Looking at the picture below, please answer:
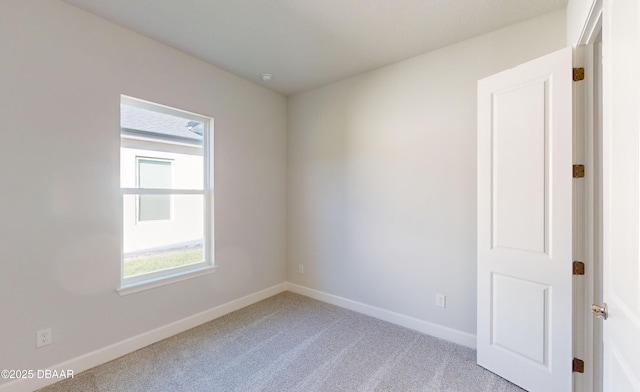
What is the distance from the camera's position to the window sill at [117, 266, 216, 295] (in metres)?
2.38

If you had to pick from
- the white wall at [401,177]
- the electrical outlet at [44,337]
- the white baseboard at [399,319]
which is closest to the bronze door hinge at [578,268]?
the white wall at [401,177]

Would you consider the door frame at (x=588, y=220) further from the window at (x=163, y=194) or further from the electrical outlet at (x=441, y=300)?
the window at (x=163, y=194)

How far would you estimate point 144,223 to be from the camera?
8.48 ft

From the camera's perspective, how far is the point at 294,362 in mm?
2232

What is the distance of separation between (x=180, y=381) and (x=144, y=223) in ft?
4.58

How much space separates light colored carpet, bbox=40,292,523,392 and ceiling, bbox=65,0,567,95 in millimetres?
2775

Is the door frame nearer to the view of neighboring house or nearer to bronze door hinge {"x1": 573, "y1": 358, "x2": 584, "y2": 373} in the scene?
bronze door hinge {"x1": 573, "y1": 358, "x2": 584, "y2": 373}

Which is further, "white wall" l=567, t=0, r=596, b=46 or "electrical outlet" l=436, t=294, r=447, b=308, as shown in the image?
"electrical outlet" l=436, t=294, r=447, b=308

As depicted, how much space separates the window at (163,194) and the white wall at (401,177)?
1.28 metres

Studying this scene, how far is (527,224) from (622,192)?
1113mm

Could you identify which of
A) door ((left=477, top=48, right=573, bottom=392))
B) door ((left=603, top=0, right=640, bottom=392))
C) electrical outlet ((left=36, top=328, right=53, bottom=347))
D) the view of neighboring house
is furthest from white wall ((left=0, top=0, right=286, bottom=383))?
door ((left=603, top=0, right=640, bottom=392))

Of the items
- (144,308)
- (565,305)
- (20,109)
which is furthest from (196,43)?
(565,305)

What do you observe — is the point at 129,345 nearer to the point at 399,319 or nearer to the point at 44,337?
the point at 44,337

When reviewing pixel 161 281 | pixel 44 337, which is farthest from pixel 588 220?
pixel 44 337
